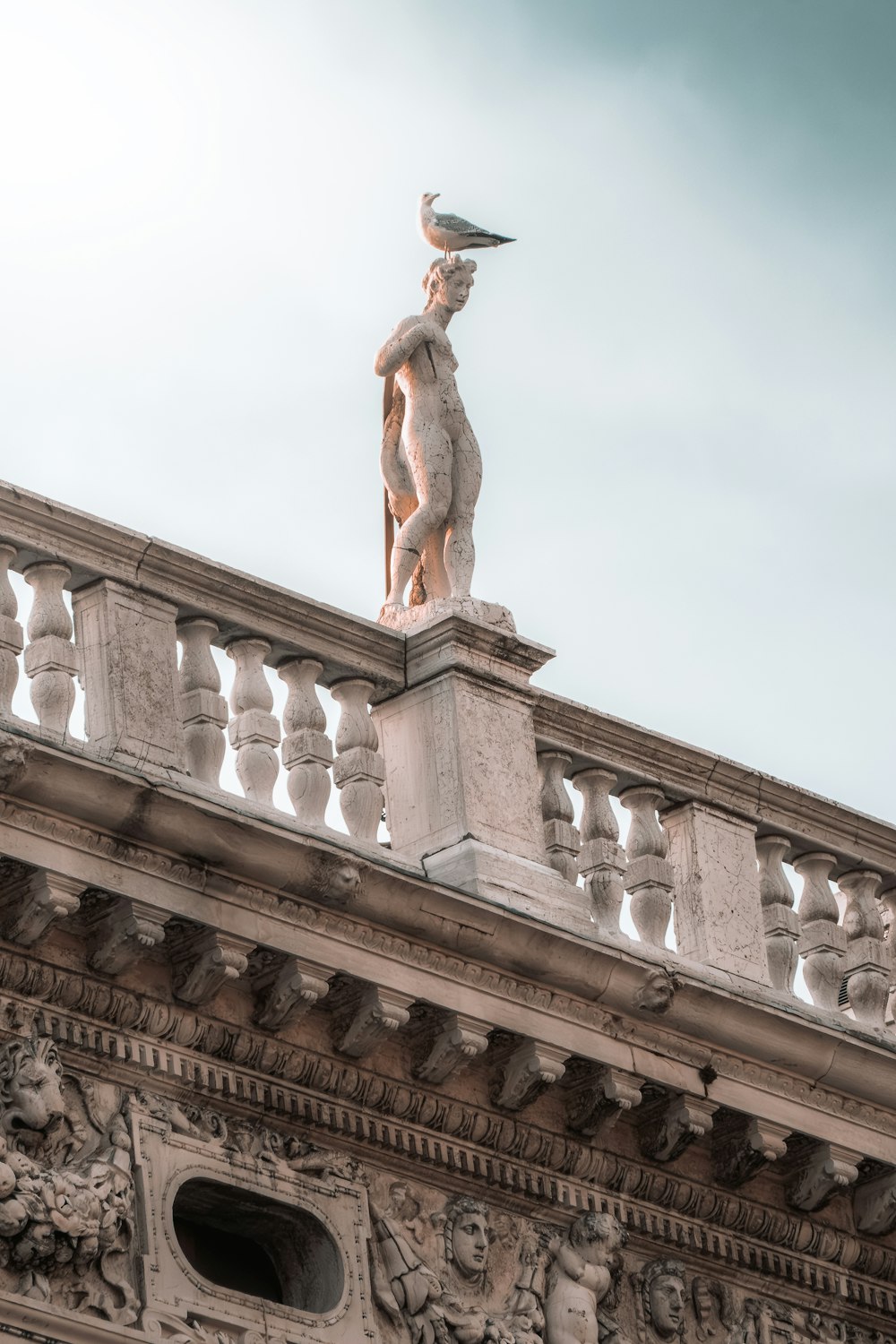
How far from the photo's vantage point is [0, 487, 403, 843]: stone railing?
12.6 m

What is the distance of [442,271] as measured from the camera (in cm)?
1498

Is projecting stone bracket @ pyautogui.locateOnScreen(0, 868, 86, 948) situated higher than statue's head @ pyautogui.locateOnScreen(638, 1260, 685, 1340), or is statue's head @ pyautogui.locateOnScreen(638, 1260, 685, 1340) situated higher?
projecting stone bracket @ pyautogui.locateOnScreen(0, 868, 86, 948)

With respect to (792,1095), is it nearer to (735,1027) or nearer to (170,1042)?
(735,1027)

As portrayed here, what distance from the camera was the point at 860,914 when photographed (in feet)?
49.0

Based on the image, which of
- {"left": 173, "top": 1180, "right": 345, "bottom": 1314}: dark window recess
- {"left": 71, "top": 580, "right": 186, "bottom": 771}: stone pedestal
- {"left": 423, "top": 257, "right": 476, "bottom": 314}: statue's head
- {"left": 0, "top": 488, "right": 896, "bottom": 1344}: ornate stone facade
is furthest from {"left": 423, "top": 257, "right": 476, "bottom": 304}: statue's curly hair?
{"left": 173, "top": 1180, "right": 345, "bottom": 1314}: dark window recess

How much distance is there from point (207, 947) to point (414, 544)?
275 cm

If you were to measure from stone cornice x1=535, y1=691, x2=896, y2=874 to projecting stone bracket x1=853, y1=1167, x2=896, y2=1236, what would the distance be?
55.9 inches

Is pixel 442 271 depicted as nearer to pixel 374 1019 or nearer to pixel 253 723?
pixel 253 723

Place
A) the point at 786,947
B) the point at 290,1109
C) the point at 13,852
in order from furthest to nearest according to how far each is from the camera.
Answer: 1. the point at 786,947
2. the point at 290,1109
3. the point at 13,852

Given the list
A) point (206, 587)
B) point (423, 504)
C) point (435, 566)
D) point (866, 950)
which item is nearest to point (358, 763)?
point (206, 587)

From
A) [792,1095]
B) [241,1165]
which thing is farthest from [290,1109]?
[792,1095]

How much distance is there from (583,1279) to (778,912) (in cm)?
205

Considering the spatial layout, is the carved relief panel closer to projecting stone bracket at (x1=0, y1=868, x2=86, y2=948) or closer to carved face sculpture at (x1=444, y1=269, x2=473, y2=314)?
projecting stone bracket at (x1=0, y1=868, x2=86, y2=948)

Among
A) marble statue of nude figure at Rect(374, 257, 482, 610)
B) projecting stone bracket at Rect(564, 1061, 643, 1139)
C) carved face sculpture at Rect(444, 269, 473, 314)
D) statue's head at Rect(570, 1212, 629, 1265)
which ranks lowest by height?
statue's head at Rect(570, 1212, 629, 1265)
